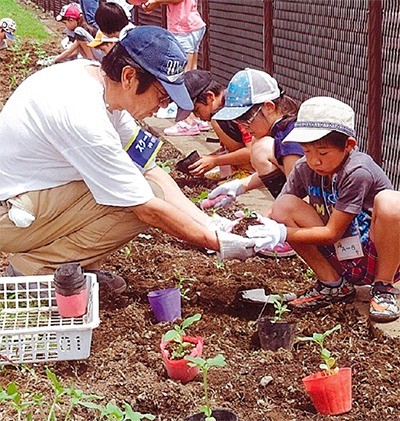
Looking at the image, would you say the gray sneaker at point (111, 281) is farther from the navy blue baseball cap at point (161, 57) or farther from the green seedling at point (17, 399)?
the green seedling at point (17, 399)

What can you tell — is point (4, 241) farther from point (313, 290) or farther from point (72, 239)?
point (313, 290)

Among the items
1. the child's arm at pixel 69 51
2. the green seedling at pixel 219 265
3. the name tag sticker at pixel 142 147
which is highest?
the name tag sticker at pixel 142 147

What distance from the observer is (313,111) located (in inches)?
146

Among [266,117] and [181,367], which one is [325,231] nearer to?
[181,367]

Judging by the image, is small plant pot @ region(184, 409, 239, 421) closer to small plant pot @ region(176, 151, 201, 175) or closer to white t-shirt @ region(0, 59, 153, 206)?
white t-shirt @ region(0, 59, 153, 206)

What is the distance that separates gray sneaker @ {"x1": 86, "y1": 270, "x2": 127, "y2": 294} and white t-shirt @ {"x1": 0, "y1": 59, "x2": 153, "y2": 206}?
0.49m

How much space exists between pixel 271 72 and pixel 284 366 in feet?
14.4

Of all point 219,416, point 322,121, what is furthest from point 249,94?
point 219,416

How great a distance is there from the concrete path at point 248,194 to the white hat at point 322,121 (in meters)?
0.75

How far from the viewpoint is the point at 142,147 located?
171 inches

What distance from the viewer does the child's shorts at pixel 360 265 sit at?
381cm

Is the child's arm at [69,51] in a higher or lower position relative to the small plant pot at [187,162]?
lower

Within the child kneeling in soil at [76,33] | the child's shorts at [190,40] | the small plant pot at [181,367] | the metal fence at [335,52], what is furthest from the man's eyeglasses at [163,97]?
the child kneeling in soil at [76,33]

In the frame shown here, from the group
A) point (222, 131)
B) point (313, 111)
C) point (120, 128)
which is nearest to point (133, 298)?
point (120, 128)
